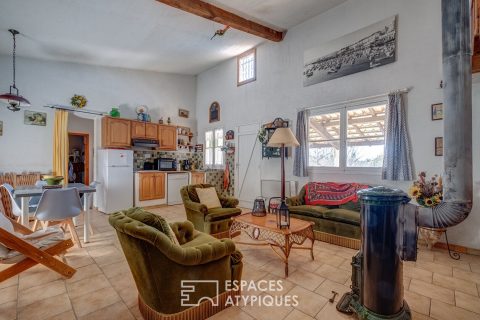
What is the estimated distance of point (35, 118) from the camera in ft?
16.5

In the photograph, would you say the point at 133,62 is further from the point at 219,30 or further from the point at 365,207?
the point at 365,207

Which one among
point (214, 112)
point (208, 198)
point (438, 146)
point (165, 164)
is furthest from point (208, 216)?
point (214, 112)

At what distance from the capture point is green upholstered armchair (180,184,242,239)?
3383 mm

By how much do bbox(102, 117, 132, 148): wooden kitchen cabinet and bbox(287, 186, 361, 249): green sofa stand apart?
174 inches

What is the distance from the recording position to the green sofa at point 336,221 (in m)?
3.20

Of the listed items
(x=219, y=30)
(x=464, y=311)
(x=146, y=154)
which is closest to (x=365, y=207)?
(x=464, y=311)

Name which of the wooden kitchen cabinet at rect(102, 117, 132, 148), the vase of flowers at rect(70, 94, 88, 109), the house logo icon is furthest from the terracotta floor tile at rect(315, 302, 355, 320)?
the vase of flowers at rect(70, 94, 88, 109)

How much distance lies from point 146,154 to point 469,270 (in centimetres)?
663

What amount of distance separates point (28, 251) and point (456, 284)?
13.1ft

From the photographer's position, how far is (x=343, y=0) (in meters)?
4.21

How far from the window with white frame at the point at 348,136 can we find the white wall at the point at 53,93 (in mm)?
4531

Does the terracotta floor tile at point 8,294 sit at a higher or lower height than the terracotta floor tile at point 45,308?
higher

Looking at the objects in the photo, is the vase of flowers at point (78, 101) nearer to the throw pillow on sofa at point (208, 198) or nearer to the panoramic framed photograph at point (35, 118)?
the panoramic framed photograph at point (35, 118)

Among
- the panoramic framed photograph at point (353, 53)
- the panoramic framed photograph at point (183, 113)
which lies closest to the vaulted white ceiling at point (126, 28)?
the panoramic framed photograph at point (353, 53)
